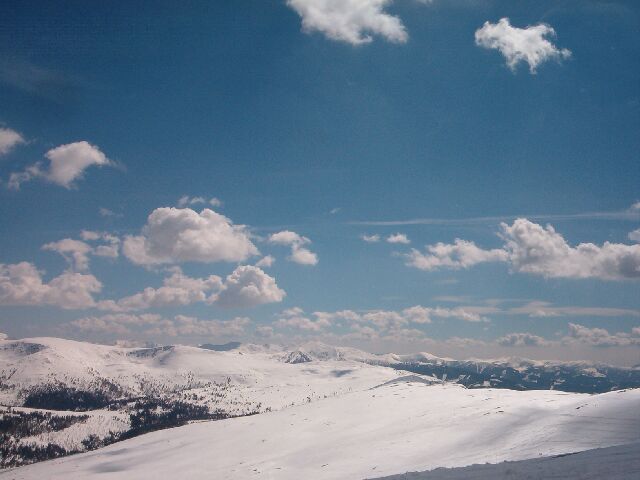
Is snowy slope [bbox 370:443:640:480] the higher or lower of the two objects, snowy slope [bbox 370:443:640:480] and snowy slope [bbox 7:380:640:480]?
the higher

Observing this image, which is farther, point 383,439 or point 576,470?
point 383,439

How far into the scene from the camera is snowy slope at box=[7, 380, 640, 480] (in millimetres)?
47531

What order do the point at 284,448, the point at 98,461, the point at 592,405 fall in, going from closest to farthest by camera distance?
the point at 592,405
the point at 284,448
the point at 98,461

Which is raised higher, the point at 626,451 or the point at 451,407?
the point at 626,451

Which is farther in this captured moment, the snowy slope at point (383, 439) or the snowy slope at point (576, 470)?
the snowy slope at point (383, 439)

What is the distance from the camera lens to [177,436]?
13150 cm

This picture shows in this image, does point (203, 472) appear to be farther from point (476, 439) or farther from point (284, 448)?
point (476, 439)

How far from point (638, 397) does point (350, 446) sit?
132 feet

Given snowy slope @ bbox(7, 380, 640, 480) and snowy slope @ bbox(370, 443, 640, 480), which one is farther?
snowy slope @ bbox(7, 380, 640, 480)

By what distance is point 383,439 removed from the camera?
69.4 meters

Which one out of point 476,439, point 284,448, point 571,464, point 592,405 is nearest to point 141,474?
point 284,448

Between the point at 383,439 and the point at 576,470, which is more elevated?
the point at 576,470

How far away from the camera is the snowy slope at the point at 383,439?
4753 centimetres

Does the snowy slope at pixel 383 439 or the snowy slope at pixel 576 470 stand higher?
the snowy slope at pixel 576 470
